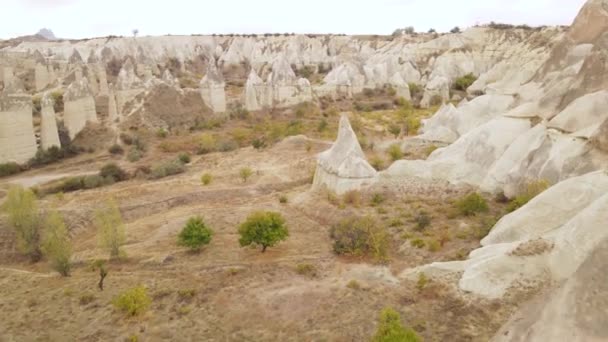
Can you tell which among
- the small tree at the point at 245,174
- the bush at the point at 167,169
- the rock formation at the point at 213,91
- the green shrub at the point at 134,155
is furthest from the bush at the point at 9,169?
the rock formation at the point at 213,91

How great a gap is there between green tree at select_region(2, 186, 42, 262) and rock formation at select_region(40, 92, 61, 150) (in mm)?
12649

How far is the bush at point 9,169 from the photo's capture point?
26.7 metres

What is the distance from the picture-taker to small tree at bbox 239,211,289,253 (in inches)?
631

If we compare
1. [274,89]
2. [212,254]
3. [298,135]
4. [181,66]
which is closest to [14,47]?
[181,66]

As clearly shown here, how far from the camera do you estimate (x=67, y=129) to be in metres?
31.6

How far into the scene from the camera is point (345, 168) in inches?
818

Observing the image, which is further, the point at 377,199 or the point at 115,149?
the point at 115,149

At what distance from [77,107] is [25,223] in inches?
634

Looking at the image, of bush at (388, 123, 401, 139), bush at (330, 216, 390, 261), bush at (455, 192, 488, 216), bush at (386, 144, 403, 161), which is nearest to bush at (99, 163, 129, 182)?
bush at (386, 144, 403, 161)

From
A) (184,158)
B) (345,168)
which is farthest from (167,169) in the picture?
(345,168)

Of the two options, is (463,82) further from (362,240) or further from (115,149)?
(362,240)

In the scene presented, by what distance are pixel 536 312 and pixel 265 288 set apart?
7.20m

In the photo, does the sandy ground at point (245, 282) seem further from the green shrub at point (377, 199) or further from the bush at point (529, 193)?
the bush at point (529, 193)

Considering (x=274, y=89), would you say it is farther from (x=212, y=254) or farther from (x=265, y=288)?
(x=265, y=288)
